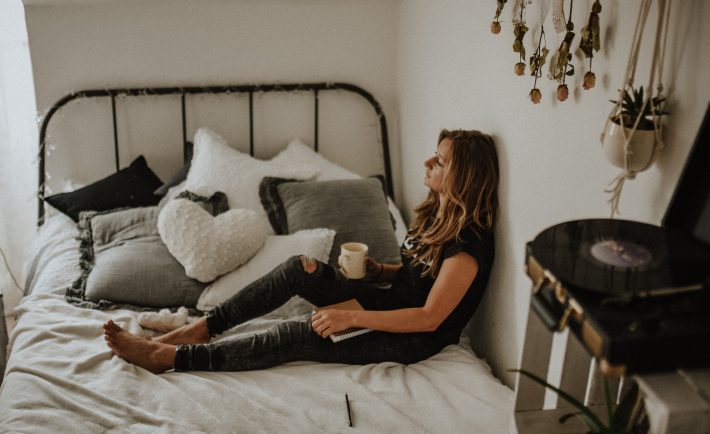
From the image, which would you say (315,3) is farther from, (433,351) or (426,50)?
(433,351)

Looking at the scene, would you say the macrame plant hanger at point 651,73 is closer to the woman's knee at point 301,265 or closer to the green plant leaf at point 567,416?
the green plant leaf at point 567,416

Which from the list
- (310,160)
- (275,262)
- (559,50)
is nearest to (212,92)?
(310,160)

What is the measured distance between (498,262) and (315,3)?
1484 mm

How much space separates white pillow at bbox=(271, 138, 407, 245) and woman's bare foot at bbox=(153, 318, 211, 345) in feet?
3.05

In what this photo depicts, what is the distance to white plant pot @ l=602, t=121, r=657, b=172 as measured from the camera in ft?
3.34

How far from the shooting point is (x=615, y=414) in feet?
3.20

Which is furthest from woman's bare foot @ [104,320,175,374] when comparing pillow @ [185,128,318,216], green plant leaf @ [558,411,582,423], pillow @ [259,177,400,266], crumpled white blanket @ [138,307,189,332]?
green plant leaf @ [558,411,582,423]

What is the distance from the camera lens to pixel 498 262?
5.71ft

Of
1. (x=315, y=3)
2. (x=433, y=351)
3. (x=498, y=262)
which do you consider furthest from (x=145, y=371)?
(x=315, y=3)

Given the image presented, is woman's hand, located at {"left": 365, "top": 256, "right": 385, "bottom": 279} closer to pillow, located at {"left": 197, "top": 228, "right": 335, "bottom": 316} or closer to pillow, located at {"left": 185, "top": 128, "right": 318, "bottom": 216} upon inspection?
pillow, located at {"left": 197, "top": 228, "right": 335, "bottom": 316}

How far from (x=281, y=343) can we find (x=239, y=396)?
0.63 ft

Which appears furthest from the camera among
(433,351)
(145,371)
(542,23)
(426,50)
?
(426,50)

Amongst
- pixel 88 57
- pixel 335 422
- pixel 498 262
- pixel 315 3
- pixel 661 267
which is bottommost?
pixel 335 422

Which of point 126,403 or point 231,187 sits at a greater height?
point 231,187
